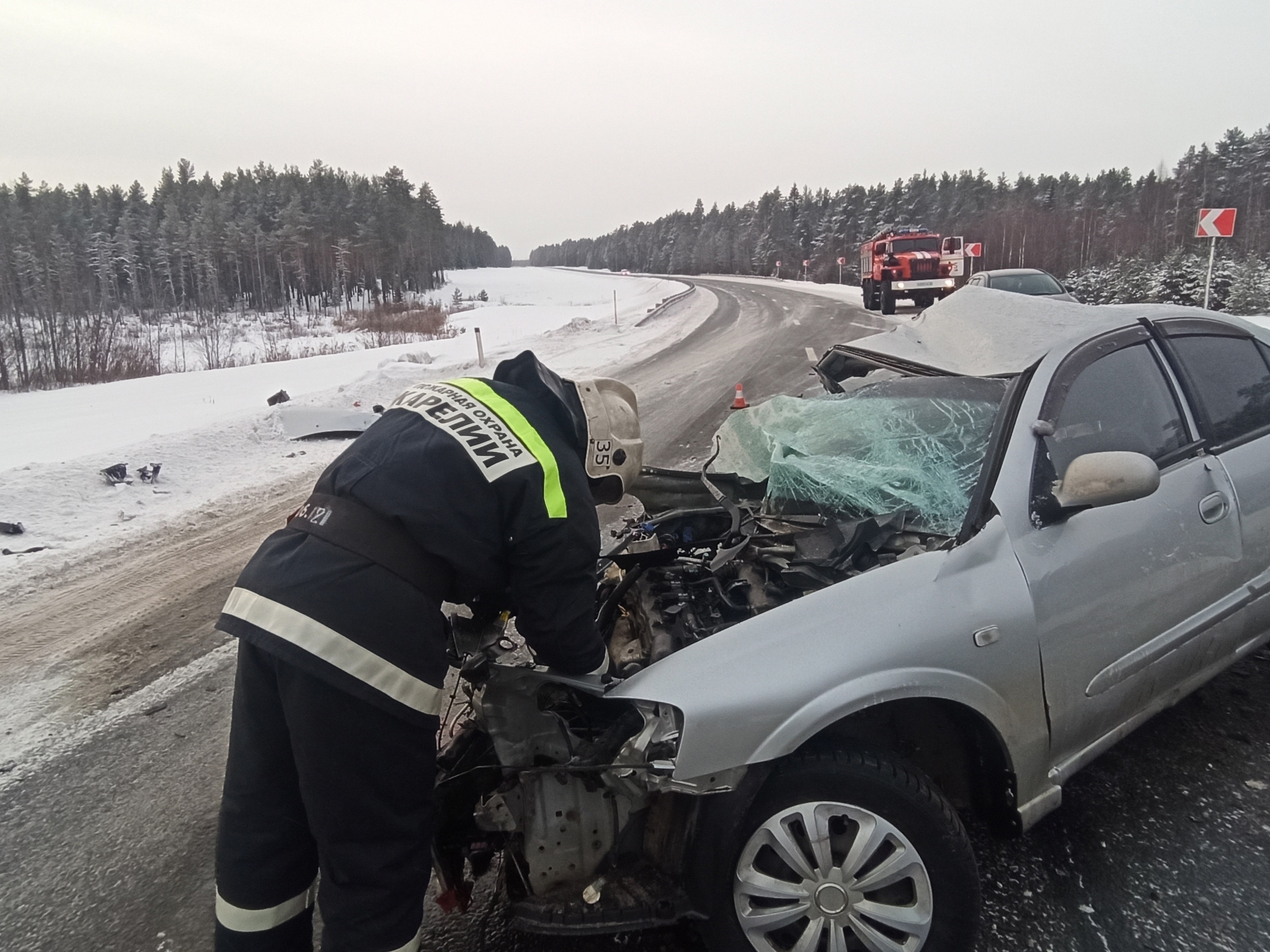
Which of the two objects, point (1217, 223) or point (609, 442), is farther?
point (1217, 223)

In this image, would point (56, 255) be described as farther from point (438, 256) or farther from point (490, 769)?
point (490, 769)

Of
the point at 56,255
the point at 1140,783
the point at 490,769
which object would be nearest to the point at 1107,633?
the point at 1140,783

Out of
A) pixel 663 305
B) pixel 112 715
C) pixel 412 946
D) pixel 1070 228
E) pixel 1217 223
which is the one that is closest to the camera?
pixel 412 946

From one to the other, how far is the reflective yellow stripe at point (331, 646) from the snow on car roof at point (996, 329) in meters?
2.18

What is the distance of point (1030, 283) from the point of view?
14.2m

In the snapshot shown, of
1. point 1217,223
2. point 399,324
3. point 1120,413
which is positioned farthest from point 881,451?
point 399,324

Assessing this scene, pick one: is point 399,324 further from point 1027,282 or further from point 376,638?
point 376,638

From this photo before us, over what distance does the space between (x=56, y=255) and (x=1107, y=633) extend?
73305 millimetres

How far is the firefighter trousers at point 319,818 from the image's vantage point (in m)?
1.58

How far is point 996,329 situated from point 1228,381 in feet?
3.03

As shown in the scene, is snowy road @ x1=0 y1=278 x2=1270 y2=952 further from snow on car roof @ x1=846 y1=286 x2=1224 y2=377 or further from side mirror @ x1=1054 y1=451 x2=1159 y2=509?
snow on car roof @ x1=846 y1=286 x2=1224 y2=377

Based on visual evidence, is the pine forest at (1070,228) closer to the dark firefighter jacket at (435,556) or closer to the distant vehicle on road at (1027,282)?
the distant vehicle on road at (1027,282)

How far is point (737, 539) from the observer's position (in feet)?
8.53

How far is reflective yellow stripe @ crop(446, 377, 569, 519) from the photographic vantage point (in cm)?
173
